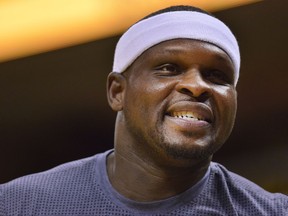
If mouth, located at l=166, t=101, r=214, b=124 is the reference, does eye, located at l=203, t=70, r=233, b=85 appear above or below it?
above

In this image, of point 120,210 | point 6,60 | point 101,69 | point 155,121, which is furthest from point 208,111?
point 6,60

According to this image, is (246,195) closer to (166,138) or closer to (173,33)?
(166,138)

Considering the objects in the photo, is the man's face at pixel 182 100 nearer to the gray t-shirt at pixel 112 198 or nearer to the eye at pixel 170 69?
the eye at pixel 170 69

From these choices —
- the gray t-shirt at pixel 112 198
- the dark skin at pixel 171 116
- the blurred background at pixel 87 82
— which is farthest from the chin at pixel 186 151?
the blurred background at pixel 87 82

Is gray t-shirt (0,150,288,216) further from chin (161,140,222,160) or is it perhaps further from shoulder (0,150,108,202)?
chin (161,140,222,160)

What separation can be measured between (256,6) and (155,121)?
0.84m

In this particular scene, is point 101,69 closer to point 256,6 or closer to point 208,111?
point 256,6

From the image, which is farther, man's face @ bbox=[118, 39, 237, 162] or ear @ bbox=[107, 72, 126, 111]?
ear @ bbox=[107, 72, 126, 111]

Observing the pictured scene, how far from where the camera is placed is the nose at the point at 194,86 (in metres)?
1.12

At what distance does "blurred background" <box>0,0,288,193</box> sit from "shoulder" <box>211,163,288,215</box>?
0.67m

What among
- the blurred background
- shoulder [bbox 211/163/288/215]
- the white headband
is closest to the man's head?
the white headband

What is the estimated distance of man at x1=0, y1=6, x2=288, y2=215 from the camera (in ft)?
3.69

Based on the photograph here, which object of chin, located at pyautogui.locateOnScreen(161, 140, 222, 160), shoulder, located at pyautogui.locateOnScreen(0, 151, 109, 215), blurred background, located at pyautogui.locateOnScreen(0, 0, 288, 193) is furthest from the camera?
blurred background, located at pyautogui.locateOnScreen(0, 0, 288, 193)

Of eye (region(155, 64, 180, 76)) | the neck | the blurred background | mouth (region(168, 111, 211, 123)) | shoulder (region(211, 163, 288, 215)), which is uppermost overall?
eye (region(155, 64, 180, 76))
